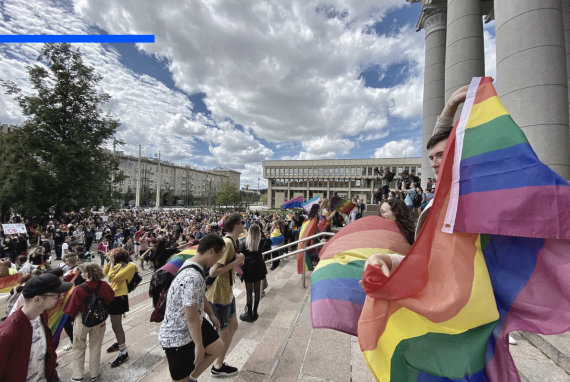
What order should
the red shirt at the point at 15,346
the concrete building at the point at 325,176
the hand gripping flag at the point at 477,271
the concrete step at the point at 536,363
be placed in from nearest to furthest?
the hand gripping flag at the point at 477,271 → the red shirt at the point at 15,346 → the concrete step at the point at 536,363 → the concrete building at the point at 325,176

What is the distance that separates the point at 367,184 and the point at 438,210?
74029mm

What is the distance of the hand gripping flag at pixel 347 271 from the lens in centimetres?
184

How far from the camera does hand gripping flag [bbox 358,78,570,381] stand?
1273mm

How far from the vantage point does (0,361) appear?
87.3 inches

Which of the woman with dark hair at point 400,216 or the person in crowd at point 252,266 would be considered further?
the person in crowd at point 252,266

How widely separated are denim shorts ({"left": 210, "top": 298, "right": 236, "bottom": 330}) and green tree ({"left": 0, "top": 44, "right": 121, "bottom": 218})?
19.2m


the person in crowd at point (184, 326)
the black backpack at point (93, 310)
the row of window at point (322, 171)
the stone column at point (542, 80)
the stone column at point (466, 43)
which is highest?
the row of window at point (322, 171)

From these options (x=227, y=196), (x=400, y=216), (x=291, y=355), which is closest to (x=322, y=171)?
(x=227, y=196)

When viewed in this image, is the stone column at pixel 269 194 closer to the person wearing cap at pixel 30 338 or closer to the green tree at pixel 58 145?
the green tree at pixel 58 145

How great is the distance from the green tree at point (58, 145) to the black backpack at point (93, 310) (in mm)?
17732

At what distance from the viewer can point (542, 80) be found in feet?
18.6

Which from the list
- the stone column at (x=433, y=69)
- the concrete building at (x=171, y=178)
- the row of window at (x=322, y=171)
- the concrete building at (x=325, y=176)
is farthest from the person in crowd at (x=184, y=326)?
the concrete building at (x=171, y=178)

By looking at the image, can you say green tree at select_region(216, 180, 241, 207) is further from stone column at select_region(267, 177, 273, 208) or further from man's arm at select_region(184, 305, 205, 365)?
man's arm at select_region(184, 305, 205, 365)

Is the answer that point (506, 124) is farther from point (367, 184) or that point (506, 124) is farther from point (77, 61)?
point (367, 184)
